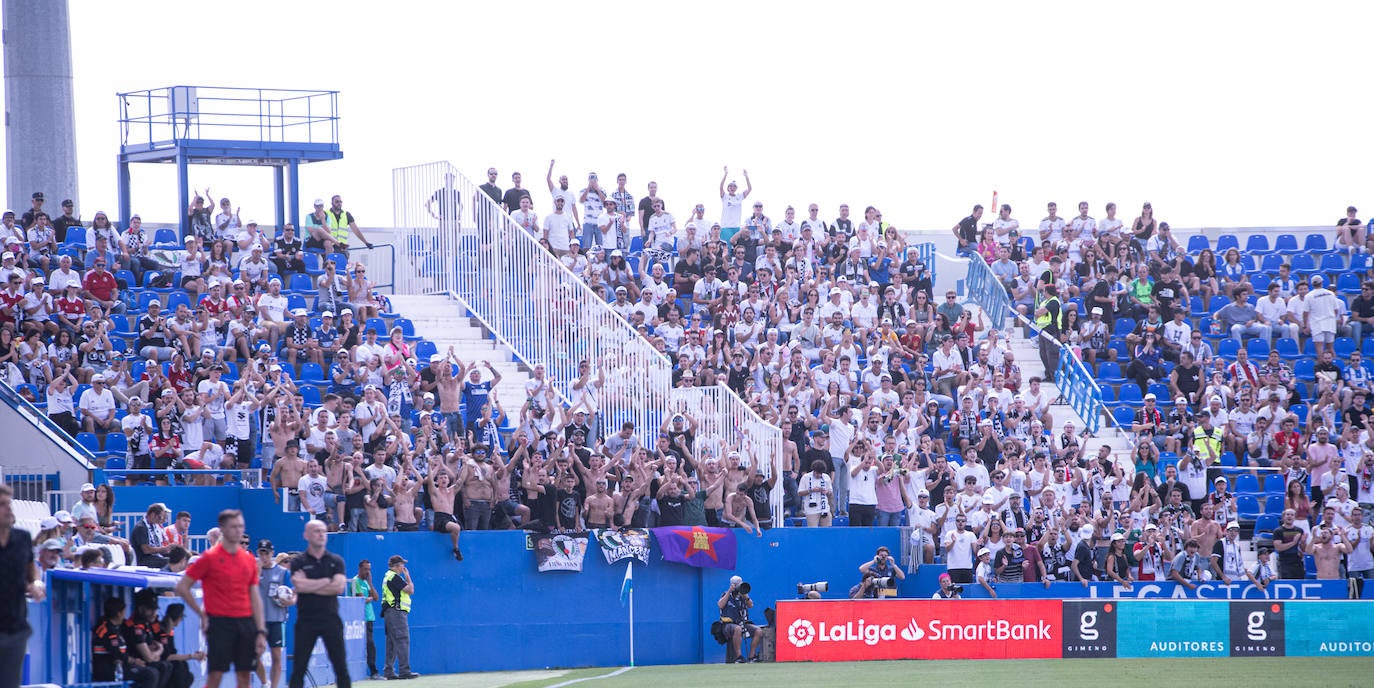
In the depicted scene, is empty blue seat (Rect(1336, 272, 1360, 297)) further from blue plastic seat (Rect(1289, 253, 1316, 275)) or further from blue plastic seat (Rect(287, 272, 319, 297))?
blue plastic seat (Rect(287, 272, 319, 297))

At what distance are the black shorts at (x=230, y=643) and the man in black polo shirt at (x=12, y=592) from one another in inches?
102

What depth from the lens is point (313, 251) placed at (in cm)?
2795

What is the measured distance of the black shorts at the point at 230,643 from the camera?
12883 millimetres

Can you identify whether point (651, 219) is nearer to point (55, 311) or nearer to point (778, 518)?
point (778, 518)

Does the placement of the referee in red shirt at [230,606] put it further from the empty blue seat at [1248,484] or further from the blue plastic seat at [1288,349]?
the blue plastic seat at [1288,349]

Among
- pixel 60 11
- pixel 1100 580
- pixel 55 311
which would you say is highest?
pixel 60 11

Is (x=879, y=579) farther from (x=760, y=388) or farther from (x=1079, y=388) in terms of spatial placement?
(x=1079, y=388)

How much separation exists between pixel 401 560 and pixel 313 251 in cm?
789

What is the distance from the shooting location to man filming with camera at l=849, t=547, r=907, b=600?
970 inches

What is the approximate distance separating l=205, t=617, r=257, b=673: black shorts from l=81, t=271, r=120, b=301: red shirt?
1269 centimetres

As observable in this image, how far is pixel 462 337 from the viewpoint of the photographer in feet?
91.1

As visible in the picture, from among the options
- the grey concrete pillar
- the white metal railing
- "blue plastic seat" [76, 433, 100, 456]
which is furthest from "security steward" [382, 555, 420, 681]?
the grey concrete pillar

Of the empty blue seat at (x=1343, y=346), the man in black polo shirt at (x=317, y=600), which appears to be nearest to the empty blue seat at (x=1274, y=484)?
the empty blue seat at (x=1343, y=346)

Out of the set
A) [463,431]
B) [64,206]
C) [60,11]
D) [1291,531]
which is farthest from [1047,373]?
[60,11]
